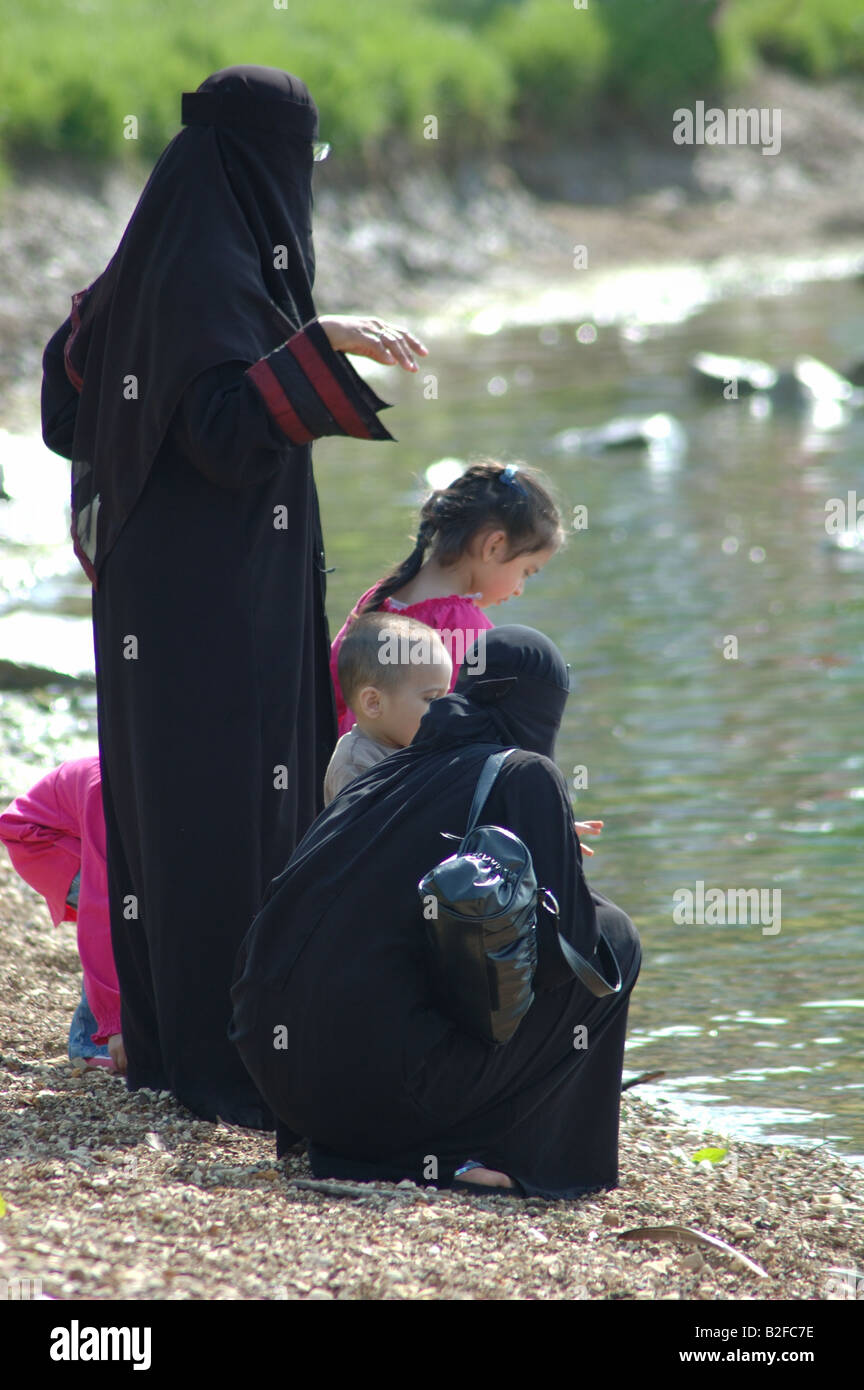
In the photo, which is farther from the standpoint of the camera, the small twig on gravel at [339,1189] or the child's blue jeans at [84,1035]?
the child's blue jeans at [84,1035]

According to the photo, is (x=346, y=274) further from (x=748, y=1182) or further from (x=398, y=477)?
(x=748, y=1182)

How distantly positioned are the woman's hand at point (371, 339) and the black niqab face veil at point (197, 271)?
0.62ft

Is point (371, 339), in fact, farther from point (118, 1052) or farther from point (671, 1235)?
point (671, 1235)

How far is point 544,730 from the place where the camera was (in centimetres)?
359

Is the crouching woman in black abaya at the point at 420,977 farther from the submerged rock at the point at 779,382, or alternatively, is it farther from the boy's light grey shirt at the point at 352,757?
the submerged rock at the point at 779,382

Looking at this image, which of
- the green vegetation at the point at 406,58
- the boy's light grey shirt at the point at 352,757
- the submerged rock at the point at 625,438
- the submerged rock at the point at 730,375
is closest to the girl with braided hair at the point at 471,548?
the boy's light grey shirt at the point at 352,757

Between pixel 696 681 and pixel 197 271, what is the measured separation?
4751 mm

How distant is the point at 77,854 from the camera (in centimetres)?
427

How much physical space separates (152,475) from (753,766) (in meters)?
3.65

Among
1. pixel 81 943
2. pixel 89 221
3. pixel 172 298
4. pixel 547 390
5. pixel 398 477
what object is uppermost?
pixel 89 221

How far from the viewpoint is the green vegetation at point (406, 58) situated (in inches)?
815

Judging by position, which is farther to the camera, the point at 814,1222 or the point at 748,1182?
the point at 748,1182

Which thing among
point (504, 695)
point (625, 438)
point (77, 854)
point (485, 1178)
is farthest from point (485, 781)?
Result: point (625, 438)

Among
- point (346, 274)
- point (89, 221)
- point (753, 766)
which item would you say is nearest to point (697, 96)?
point (346, 274)
